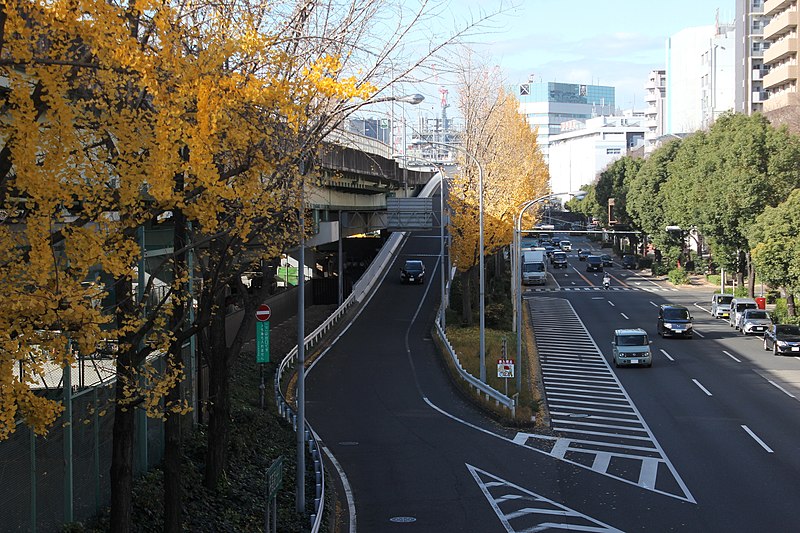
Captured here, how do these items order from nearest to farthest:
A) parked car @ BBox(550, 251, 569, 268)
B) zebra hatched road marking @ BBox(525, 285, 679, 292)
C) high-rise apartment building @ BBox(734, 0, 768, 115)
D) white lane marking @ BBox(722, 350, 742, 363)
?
white lane marking @ BBox(722, 350, 742, 363) → zebra hatched road marking @ BBox(525, 285, 679, 292) → high-rise apartment building @ BBox(734, 0, 768, 115) → parked car @ BBox(550, 251, 569, 268)

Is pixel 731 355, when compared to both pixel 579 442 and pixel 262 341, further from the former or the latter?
pixel 262 341

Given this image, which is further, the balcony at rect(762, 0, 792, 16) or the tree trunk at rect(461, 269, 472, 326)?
the balcony at rect(762, 0, 792, 16)

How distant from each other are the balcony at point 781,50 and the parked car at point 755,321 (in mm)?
40681

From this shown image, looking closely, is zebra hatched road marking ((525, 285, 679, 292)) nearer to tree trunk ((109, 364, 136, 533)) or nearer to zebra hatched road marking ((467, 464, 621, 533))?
zebra hatched road marking ((467, 464, 621, 533))

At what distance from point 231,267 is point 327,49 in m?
3.78

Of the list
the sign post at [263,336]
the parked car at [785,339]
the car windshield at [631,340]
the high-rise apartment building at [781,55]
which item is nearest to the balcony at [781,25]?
the high-rise apartment building at [781,55]

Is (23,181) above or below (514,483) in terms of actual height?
above

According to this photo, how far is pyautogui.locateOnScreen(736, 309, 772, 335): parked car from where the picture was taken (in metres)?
47.4

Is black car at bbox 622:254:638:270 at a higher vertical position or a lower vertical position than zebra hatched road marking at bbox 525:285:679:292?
higher

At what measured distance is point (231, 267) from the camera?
15.0 meters

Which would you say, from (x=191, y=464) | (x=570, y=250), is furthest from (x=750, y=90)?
(x=191, y=464)

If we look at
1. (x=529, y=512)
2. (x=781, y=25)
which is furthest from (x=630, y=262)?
(x=529, y=512)

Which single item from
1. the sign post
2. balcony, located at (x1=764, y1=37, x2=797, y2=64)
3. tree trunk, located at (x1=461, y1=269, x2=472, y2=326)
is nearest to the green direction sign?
the sign post

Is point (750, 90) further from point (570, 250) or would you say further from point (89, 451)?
point (89, 451)
